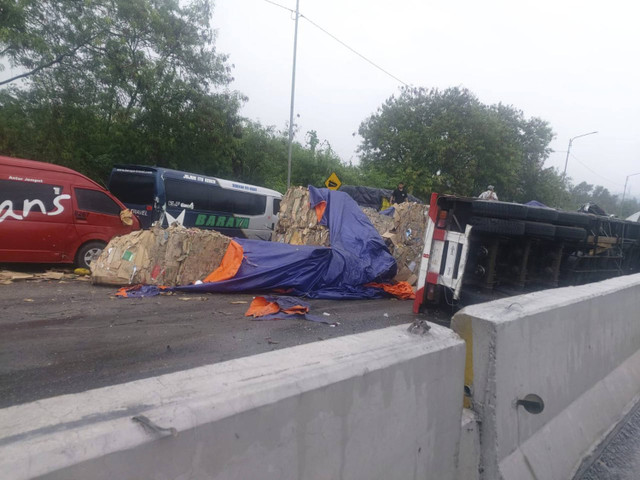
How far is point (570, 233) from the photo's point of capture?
267 inches

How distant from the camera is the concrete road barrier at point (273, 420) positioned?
1.01 meters

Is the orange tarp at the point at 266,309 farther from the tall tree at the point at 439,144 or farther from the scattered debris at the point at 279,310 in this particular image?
the tall tree at the point at 439,144

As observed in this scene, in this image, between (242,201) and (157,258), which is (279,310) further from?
(242,201)

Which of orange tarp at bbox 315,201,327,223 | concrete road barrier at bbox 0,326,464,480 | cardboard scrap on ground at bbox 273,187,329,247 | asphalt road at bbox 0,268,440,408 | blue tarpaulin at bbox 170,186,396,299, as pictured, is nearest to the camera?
concrete road barrier at bbox 0,326,464,480

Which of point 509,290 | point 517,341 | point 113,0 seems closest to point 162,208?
point 113,0

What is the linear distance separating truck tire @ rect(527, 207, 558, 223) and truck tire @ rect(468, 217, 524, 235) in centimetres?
31

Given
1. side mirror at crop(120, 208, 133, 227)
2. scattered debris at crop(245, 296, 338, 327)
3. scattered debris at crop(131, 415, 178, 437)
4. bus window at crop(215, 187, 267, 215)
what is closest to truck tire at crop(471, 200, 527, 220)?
scattered debris at crop(245, 296, 338, 327)

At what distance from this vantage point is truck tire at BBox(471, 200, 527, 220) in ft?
19.0

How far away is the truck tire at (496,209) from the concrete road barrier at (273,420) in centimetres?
407

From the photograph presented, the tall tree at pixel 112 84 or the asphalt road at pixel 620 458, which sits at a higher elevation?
the tall tree at pixel 112 84

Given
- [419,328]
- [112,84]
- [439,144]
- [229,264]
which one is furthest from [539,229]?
[439,144]

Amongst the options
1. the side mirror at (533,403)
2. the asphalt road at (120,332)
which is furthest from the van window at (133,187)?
the side mirror at (533,403)

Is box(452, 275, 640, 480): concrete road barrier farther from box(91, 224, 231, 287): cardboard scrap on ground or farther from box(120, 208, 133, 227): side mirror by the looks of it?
box(120, 208, 133, 227): side mirror

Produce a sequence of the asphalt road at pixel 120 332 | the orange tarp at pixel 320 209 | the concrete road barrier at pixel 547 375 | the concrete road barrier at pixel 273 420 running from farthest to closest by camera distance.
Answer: the orange tarp at pixel 320 209 < the asphalt road at pixel 120 332 < the concrete road barrier at pixel 547 375 < the concrete road barrier at pixel 273 420
